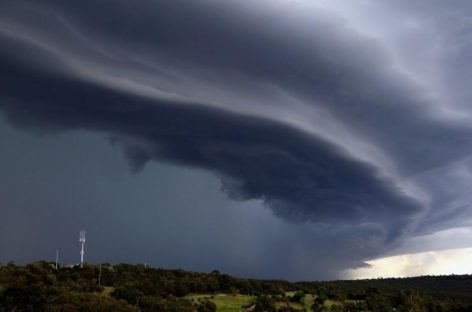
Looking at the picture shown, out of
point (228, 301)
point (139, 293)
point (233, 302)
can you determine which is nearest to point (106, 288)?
point (139, 293)

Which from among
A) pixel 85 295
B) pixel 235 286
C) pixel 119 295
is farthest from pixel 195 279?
pixel 85 295

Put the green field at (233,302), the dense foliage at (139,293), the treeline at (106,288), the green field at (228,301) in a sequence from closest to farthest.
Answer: the treeline at (106,288), the dense foliage at (139,293), the green field at (228,301), the green field at (233,302)

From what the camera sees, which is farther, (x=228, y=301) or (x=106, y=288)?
(x=228, y=301)

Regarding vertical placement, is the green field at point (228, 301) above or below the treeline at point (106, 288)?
below

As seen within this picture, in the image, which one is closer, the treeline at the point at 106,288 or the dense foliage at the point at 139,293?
the treeline at the point at 106,288

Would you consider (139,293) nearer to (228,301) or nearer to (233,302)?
(228,301)

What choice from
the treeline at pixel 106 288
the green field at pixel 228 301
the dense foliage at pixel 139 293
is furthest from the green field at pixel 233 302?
the treeline at pixel 106 288

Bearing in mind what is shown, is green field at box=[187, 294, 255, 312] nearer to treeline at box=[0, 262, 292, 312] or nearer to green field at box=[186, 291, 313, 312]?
green field at box=[186, 291, 313, 312]

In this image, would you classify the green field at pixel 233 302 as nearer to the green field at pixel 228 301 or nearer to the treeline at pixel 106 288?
the green field at pixel 228 301

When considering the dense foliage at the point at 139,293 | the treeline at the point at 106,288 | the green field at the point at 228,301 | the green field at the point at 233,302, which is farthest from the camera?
the green field at the point at 233,302
